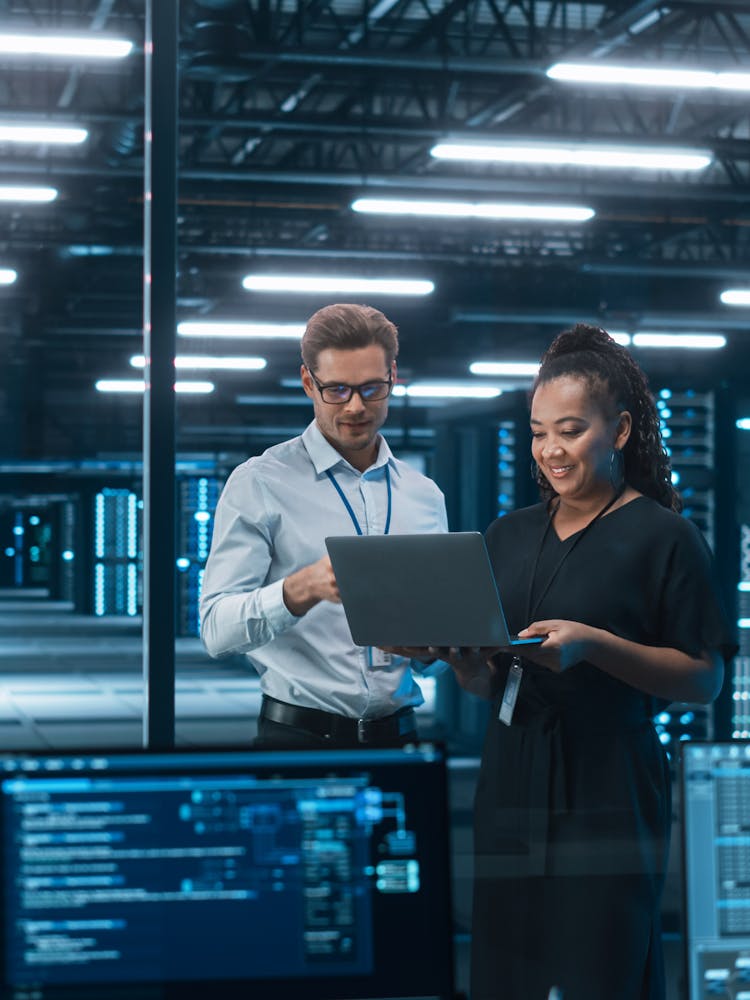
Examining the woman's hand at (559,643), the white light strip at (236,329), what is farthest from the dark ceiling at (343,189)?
the woman's hand at (559,643)

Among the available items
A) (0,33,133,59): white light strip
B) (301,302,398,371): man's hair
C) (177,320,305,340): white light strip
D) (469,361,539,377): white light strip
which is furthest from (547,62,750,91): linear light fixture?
(469,361,539,377): white light strip

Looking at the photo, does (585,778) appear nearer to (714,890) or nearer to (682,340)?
(714,890)

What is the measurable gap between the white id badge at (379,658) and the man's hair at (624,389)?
50 cm

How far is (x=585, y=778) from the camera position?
1818 millimetres

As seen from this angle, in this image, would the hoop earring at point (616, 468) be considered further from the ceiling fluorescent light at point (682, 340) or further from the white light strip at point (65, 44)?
the ceiling fluorescent light at point (682, 340)

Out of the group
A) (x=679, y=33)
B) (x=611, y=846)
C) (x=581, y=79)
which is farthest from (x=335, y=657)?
(x=679, y=33)

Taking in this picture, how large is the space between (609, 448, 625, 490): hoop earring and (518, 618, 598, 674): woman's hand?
1.02 feet

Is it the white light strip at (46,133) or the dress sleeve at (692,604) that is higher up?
the white light strip at (46,133)

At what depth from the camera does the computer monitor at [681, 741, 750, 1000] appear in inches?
50.0

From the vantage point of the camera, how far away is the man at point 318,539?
2.13 m

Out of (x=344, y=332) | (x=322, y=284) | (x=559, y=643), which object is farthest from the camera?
(x=322, y=284)

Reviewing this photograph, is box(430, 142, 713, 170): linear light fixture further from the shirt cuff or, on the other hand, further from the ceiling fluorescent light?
the shirt cuff

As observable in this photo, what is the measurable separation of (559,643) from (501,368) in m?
14.0

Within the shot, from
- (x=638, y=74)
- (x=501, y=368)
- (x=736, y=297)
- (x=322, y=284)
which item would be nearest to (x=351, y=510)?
(x=638, y=74)
